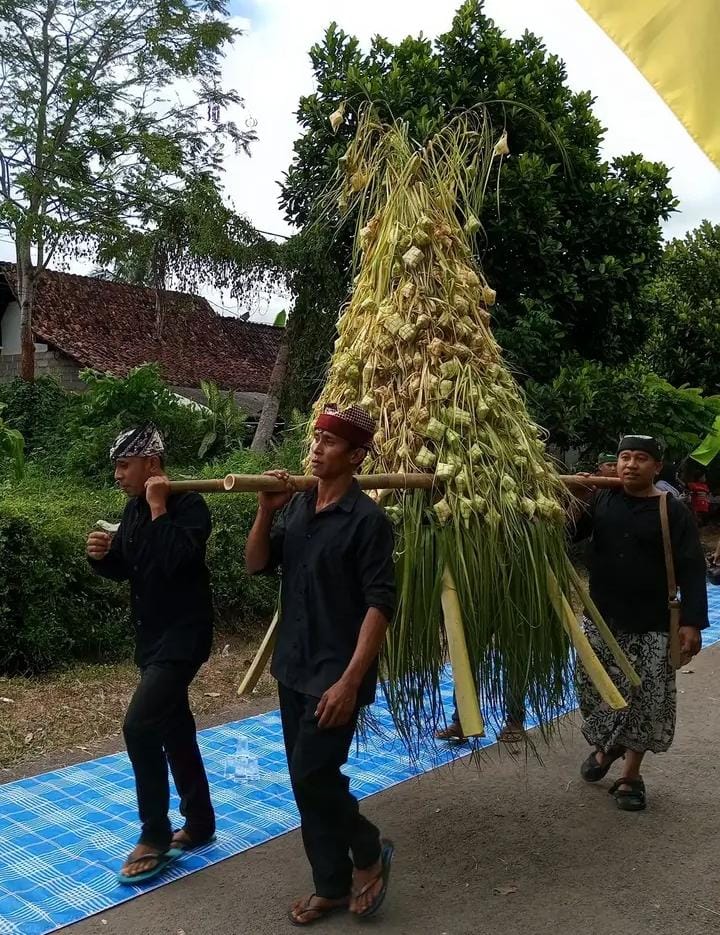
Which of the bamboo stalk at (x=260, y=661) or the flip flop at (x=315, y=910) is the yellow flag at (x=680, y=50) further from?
the flip flop at (x=315, y=910)

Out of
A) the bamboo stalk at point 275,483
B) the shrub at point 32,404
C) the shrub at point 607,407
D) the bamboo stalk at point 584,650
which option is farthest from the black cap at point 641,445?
the shrub at point 32,404

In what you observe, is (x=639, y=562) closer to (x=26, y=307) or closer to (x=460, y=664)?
(x=460, y=664)

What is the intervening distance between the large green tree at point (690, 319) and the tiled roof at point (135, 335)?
779cm

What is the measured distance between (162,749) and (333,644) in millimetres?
908

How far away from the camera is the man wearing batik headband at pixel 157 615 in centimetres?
325

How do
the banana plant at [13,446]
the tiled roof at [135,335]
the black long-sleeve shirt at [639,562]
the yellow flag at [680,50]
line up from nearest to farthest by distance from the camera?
1. the yellow flag at [680,50]
2. the black long-sleeve shirt at [639,562]
3. the banana plant at [13,446]
4. the tiled roof at [135,335]

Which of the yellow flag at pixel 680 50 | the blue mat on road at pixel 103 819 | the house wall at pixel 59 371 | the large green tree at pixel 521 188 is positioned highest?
the large green tree at pixel 521 188

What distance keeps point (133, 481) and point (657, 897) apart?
246 cm

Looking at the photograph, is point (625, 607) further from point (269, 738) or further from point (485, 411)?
point (269, 738)

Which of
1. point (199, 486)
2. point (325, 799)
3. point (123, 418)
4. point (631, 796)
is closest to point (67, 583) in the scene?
point (199, 486)

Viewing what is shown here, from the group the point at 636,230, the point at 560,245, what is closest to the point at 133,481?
the point at 560,245

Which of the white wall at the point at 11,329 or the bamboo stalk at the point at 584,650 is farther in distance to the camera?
the white wall at the point at 11,329

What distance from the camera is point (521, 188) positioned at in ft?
29.5

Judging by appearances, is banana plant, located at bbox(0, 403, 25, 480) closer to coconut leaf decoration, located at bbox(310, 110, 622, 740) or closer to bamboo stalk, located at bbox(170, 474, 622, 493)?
coconut leaf decoration, located at bbox(310, 110, 622, 740)
